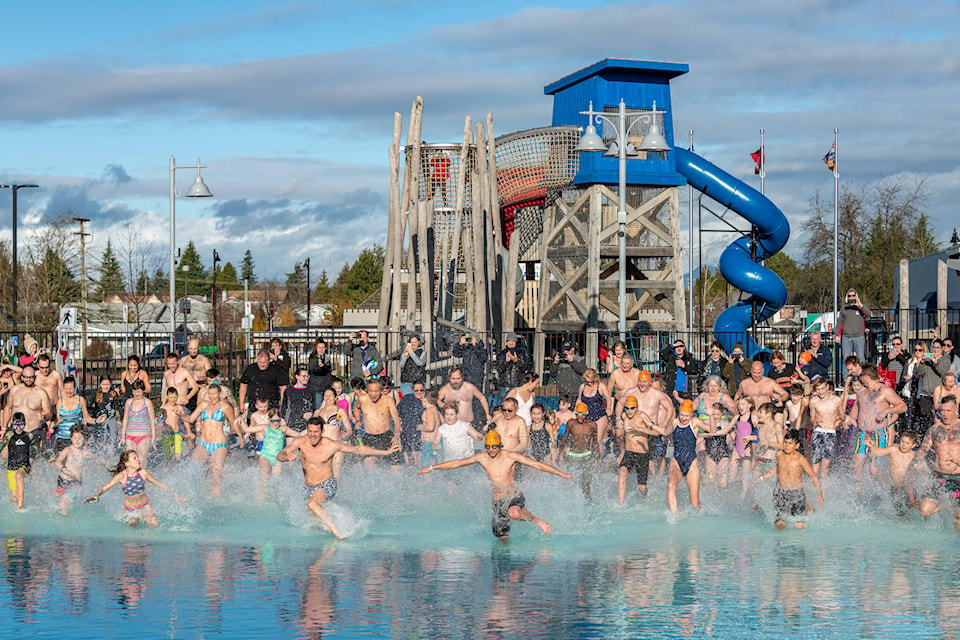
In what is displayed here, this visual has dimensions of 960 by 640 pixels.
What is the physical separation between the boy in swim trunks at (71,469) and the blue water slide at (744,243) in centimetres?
1711

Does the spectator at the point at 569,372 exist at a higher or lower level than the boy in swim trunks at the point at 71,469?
higher

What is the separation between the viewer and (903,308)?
22.9 m

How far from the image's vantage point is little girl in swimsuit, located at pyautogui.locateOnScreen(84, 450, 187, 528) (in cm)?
1350

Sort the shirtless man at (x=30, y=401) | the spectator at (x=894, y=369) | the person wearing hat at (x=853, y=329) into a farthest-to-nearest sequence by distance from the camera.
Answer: the person wearing hat at (x=853, y=329) → the spectator at (x=894, y=369) → the shirtless man at (x=30, y=401)

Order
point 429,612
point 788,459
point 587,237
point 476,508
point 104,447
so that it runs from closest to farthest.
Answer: point 429,612
point 788,459
point 476,508
point 104,447
point 587,237

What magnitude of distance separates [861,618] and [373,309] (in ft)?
252

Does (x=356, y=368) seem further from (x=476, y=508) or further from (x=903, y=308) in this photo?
(x=903, y=308)

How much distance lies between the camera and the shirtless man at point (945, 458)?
44.6ft

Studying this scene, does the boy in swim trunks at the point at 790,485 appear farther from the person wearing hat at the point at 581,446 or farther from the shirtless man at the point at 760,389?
the person wearing hat at the point at 581,446

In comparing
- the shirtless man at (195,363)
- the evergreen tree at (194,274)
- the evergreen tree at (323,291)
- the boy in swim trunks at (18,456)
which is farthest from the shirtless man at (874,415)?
the evergreen tree at (194,274)

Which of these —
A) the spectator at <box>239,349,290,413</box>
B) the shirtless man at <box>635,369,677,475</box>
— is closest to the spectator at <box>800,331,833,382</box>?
the shirtless man at <box>635,369,677,475</box>

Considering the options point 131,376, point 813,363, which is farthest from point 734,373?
point 131,376

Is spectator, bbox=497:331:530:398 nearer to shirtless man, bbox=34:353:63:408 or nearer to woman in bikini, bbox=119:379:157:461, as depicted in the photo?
woman in bikini, bbox=119:379:157:461

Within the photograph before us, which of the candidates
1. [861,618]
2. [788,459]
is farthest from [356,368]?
[861,618]
